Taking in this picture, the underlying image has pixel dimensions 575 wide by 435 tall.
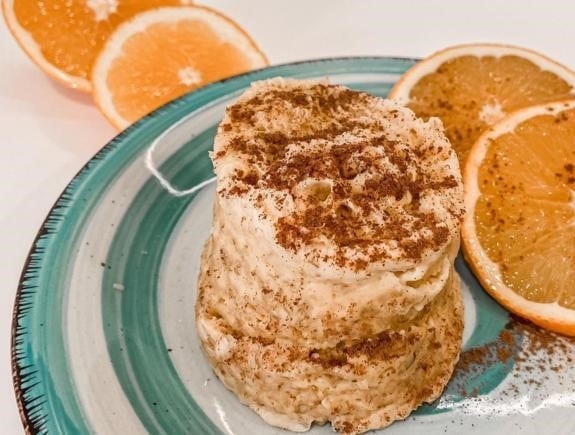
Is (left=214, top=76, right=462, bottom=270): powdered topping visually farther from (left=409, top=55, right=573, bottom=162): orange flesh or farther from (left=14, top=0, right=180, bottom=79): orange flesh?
→ (left=14, top=0, right=180, bottom=79): orange flesh

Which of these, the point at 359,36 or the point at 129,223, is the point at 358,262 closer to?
the point at 129,223

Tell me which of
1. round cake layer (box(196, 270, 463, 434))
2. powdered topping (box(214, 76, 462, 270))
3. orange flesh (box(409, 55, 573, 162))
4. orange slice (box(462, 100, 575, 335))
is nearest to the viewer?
powdered topping (box(214, 76, 462, 270))

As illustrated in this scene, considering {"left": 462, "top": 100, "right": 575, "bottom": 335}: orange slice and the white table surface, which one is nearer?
{"left": 462, "top": 100, "right": 575, "bottom": 335}: orange slice

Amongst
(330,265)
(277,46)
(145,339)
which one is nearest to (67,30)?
(277,46)

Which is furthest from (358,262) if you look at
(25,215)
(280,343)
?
(25,215)

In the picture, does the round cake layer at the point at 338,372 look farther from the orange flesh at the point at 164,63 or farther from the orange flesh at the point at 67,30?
the orange flesh at the point at 67,30

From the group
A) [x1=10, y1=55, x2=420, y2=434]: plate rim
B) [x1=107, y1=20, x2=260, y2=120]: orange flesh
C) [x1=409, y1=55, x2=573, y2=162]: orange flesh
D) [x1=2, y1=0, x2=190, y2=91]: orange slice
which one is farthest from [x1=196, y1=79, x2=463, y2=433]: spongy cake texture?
[x1=2, y1=0, x2=190, y2=91]: orange slice
